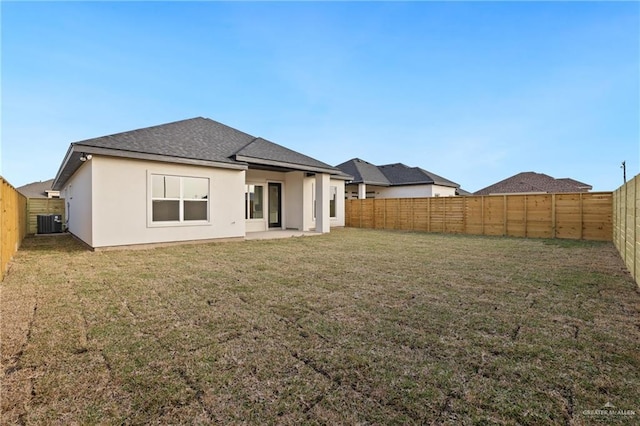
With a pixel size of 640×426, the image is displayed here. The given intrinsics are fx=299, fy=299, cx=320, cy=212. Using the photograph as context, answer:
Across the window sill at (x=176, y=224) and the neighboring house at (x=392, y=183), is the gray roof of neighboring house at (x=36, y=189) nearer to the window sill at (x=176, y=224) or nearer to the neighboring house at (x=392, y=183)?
the window sill at (x=176, y=224)

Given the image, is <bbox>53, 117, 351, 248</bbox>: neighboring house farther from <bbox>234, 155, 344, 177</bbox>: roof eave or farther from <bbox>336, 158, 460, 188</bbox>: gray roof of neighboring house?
<bbox>336, 158, 460, 188</bbox>: gray roof of neighboring house

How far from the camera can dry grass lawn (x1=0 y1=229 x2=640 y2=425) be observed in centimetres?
192

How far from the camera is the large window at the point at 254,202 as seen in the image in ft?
45.9

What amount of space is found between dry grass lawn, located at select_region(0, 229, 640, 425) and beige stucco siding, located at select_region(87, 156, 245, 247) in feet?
9.56


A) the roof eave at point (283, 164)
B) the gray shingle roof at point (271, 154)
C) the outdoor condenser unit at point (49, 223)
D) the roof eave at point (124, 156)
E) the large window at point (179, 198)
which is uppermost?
the gray shingle roof at point (271, 154)

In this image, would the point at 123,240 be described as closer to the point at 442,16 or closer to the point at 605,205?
the point at 442,16

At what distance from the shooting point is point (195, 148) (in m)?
10.5

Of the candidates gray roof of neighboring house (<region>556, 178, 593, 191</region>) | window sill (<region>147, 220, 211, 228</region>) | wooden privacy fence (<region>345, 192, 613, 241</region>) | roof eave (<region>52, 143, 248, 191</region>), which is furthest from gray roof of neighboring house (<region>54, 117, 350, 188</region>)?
gray roof of neighboring house (<region>556, 178, 593, 191</region>)

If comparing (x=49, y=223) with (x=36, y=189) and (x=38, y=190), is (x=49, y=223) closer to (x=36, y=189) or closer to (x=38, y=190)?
(x=38, y=190)

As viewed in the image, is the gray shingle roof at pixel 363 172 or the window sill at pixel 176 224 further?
the gray shingle roof at pixel 363 172

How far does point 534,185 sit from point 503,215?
20.3m

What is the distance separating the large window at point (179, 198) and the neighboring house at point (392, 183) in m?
13.3

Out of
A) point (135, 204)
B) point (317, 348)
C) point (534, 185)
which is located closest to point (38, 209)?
point (135, 204)

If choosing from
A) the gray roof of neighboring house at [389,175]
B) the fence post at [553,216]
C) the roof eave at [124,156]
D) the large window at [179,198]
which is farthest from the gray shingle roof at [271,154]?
the fence post at [553,216]
